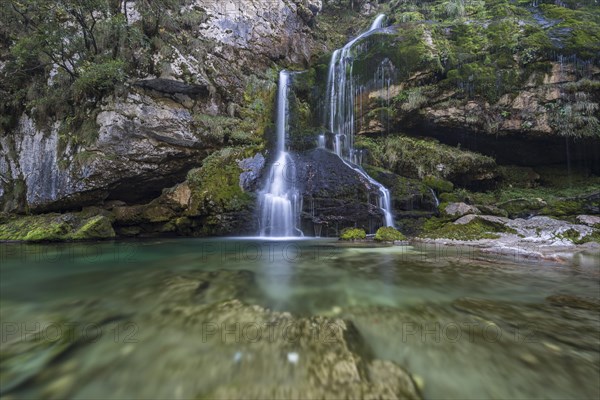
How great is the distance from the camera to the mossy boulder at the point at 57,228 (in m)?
8.83

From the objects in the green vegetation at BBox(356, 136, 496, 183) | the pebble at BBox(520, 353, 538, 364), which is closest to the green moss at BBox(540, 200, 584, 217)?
the green vegetation at BBox(356, 136, 496, 183)

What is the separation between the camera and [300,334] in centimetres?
208

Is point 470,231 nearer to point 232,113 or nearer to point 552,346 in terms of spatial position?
point 552,346

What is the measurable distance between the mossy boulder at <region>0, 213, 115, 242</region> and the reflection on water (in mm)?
5815

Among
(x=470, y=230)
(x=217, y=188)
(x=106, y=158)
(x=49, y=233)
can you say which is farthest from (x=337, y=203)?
(x=49, y=233)

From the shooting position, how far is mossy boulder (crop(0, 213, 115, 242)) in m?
8.83

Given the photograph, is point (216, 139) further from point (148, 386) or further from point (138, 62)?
point (148, 386)

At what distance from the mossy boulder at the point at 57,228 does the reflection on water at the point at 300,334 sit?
19.1 feet

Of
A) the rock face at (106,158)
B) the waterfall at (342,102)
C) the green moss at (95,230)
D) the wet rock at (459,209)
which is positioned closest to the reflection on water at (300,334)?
the wet rock at (459,209)

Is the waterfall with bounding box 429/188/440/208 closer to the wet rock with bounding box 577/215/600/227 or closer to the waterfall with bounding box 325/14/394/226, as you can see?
the waterfall with bounding box 325/14/394/226

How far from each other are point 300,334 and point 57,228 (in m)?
10.6

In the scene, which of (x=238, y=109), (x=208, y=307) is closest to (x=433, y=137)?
(x=238, y=109)

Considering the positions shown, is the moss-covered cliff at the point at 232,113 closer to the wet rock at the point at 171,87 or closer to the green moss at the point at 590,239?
the wet rock at the point at 171,87

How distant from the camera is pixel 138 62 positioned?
1043 centimetres
